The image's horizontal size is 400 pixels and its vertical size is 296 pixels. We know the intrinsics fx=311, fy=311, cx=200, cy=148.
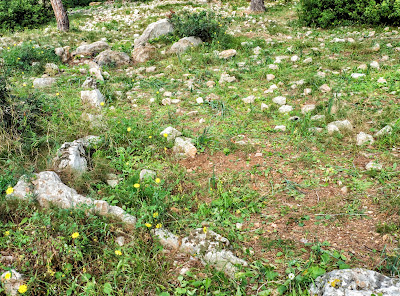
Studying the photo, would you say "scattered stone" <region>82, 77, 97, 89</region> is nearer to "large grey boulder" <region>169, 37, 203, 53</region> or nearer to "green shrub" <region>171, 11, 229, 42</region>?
"large grey boulder" <region>169, 37, 203, 53</region>

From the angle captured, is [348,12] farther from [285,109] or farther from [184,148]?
[184,148]

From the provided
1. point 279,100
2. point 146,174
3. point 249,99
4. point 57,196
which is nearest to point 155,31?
point 249,99

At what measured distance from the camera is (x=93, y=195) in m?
3.10

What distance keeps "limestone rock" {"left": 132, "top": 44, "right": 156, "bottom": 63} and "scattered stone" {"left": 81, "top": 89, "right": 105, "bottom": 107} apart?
2469 mm

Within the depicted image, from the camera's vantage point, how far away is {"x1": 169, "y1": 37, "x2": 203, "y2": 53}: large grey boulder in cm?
732

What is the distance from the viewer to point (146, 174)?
3391 mm

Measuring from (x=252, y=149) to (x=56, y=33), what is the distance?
8809 mm

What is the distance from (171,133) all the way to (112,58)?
3.79 m

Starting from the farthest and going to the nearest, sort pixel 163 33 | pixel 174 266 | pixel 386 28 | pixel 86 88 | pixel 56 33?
pixel 56 33 < pixel 163 33 < pixel 386 28 < pixel 86 88 < pixel 174 266

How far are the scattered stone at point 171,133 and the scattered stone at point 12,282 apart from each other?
2326mm

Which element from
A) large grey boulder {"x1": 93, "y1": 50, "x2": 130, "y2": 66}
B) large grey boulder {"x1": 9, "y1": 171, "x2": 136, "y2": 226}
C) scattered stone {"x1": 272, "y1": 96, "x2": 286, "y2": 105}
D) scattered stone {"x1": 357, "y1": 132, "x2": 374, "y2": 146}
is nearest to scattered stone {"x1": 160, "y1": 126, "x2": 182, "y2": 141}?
large grey boulder {"x1": 9, "y1": 171, "x2": 136, "y2": 226}

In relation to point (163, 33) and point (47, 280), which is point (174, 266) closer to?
point (47, 280)

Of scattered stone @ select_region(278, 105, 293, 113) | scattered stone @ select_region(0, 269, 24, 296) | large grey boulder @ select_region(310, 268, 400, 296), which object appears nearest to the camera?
large grey boulder @ select_region(310, 268, 400, 296)

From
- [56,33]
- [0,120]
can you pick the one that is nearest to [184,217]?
[0,120]
